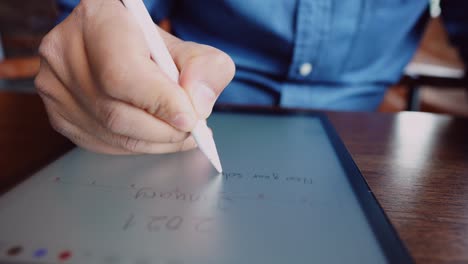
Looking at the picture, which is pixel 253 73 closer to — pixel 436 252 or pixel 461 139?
pixel 461 139

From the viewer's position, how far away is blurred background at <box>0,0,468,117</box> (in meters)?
0.68

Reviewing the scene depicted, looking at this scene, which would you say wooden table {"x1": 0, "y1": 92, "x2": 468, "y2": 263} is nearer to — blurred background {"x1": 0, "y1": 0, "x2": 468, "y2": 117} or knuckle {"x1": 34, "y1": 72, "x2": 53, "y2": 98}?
knuckle {"x1": 34, "y1": 72, "x2": 53, "y2": 98}

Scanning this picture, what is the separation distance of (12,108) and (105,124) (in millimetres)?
211

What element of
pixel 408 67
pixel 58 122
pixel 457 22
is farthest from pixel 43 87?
pixel 408 67

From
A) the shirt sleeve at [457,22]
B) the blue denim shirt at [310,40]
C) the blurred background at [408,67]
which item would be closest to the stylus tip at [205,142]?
the blue denim shirt at [310,40]

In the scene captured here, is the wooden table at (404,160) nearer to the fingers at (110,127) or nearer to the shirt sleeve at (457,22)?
the fingers at (110,127)

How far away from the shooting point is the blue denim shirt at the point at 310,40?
43 cm

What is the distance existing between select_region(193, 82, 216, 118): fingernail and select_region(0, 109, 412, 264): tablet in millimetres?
43

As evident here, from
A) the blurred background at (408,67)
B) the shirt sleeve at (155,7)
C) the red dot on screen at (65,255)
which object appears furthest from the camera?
the blurred background at (408,67)

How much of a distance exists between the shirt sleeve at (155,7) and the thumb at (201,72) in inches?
9.6

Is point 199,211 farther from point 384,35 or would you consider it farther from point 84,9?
point 384,35

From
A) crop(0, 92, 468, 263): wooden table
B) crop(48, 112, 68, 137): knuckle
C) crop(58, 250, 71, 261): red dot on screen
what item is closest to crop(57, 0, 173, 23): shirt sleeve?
crop(0, 92, 468, 263): wooden table

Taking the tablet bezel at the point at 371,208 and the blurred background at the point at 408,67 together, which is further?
the blurred background at the point at 408,67

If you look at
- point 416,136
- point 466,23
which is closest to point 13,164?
point 416,136
